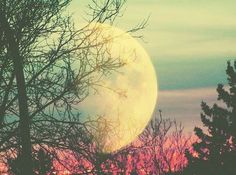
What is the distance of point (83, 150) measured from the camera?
41.9 feet

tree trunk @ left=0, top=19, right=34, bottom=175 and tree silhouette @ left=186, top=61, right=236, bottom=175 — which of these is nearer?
tree trunk @ left=0, top=19, right=34, bottom=175

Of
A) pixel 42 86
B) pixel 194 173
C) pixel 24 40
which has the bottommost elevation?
pixel 194 173

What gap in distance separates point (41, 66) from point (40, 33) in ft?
2.31

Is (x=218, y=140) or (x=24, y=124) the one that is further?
(x=218, y=140)

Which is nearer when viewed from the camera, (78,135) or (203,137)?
(78,135)

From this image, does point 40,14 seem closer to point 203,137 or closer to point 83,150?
point 83,150

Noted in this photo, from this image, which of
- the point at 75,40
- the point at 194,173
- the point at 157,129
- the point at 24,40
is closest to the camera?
the point at 24,40

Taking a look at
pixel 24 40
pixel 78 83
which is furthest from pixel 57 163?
pixel 24 40

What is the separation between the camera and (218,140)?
3659 cm

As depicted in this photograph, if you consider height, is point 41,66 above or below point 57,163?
above

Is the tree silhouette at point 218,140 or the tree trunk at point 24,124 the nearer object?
the tree trunk at point 24,124

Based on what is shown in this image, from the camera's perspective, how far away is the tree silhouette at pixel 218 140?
1407 inches

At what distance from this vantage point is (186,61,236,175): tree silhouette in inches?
1407

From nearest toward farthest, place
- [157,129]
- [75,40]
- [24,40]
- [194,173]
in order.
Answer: [24,40], [75,40], [194,173], [157,129]
